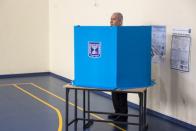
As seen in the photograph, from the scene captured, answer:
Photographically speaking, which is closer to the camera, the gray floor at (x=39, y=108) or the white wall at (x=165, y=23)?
the white wall at (x=165, y=23)

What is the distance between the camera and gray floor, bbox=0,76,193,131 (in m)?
4.40

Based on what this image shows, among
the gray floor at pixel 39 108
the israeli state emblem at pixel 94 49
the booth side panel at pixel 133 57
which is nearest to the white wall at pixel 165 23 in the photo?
the gray floor at pixel 39 108

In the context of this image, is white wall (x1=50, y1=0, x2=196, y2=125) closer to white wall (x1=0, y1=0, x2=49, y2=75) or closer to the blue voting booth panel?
the blue voting booth panel

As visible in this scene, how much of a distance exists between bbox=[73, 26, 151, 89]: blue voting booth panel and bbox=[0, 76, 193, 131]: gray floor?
918 mm

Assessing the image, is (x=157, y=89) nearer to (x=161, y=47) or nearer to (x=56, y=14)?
(x=161, y=47)

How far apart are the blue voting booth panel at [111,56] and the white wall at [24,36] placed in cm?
456

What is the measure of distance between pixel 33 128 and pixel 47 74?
4105 mm

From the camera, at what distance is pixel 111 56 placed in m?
3.56

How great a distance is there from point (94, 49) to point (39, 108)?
1998 mm

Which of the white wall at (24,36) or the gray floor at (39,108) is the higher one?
the white wall at (24,36)

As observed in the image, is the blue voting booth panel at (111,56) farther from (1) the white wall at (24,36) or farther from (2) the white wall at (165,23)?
(1) the white wall at (24,36)

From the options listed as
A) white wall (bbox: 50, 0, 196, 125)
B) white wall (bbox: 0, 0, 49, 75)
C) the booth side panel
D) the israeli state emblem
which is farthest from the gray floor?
the israeli state emblem

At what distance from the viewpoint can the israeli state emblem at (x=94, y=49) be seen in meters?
3.59

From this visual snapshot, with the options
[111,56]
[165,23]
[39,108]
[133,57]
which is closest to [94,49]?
[111,56]
